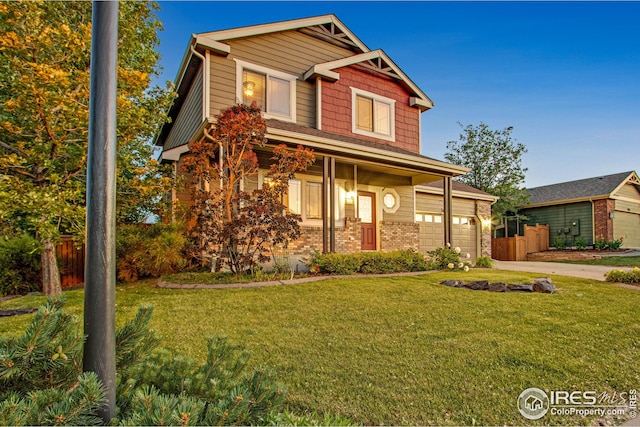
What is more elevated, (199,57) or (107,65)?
(199,57)

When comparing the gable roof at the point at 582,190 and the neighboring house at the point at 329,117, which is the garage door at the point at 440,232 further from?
the gable roof at the point at 582,190

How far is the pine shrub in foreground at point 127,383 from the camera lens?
3.91ft

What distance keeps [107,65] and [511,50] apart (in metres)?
11.7

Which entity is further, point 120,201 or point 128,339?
point 120,201

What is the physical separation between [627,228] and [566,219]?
3360mm

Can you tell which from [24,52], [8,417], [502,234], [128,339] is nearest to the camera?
[8,417]

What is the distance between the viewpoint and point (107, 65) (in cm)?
143

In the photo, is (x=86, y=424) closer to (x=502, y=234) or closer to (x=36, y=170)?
(x=36, y=170)

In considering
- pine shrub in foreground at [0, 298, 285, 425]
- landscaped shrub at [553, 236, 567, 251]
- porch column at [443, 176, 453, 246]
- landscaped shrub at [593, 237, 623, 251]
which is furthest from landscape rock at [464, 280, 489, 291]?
landscaped shrub at [553, 236, 567, 251]

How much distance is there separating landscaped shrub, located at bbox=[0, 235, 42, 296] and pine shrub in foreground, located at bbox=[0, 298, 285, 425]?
742 cm

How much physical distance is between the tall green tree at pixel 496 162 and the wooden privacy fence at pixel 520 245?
6.60 ft

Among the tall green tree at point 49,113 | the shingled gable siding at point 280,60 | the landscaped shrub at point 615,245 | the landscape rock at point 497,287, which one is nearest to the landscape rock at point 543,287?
the landscape rock at point 497,287

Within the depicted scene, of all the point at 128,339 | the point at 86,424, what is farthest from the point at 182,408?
the point at 128,339

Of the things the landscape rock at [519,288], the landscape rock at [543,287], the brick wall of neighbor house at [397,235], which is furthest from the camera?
the brick wall of neighbor house at [397,235]
